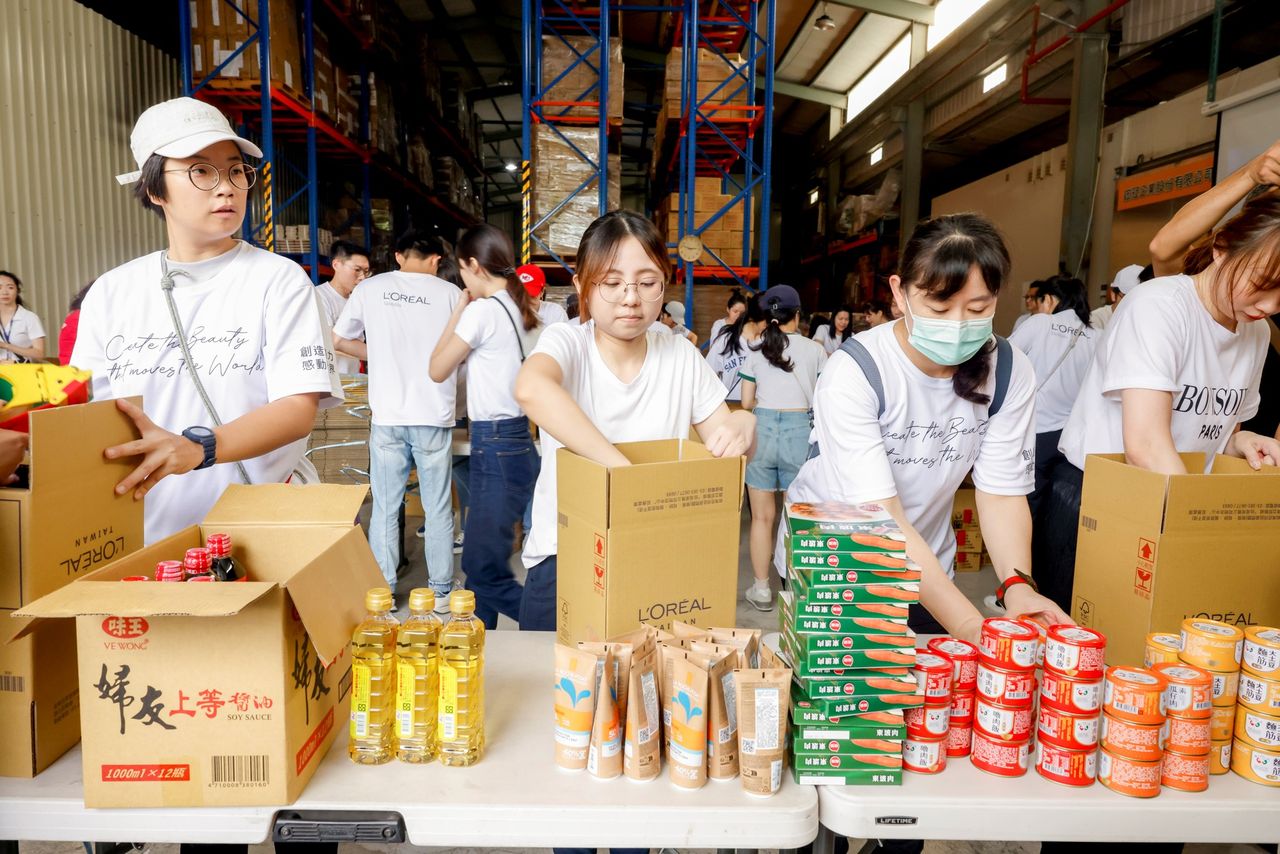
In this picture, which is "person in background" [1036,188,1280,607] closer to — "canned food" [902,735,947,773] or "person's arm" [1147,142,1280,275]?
"person's arm" [1147,142,1280,275]

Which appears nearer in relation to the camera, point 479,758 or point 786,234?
point 479,758

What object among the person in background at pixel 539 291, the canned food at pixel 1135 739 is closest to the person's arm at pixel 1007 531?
the canned food at pixel 1135 739

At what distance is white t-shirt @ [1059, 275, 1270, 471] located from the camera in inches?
74.0

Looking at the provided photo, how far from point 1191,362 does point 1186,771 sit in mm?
1091

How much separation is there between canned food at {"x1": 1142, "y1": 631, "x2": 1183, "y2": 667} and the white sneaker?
3.04 metres

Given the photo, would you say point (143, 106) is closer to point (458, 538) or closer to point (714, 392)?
point (458, 538)

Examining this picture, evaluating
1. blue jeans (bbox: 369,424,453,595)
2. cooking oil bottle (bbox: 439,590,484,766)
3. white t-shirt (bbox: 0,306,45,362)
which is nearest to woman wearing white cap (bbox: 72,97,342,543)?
cooking oil bottle (bbox: 439,590,484,766)

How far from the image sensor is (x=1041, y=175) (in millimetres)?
10336

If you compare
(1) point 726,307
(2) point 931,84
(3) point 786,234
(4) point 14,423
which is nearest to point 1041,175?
(2) point 931,84

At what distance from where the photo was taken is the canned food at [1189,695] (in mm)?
1203

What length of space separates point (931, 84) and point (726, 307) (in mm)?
6455

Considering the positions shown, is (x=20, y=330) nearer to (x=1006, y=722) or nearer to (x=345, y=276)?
(x=345, y=276)

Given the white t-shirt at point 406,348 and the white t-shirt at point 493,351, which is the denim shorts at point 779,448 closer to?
the white t-shirt at point 493,351

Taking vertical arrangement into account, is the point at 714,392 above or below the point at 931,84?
below
